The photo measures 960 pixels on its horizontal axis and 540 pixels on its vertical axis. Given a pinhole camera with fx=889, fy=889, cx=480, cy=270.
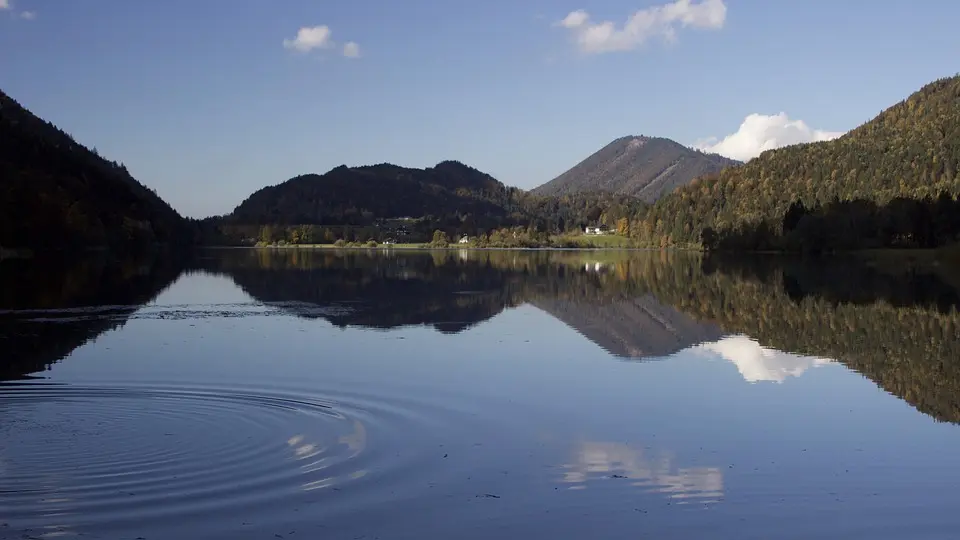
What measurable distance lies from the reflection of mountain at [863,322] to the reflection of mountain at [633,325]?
1.13 metres

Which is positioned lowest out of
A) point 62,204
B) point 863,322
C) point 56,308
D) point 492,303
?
point 863,322

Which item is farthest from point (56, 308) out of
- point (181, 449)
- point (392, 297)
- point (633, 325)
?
point (181, 449)

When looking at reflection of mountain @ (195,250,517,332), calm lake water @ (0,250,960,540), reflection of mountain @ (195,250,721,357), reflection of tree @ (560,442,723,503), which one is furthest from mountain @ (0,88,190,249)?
reflection of tree @ (560,442,723,503)

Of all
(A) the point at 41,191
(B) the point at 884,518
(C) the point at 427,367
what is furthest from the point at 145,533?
(A) the point at 41,191

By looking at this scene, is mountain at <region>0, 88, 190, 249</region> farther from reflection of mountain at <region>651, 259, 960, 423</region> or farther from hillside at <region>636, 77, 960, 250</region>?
hillside at <region>636, 77, 960, 250</region>

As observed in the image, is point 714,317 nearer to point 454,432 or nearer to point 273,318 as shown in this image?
point 273,318

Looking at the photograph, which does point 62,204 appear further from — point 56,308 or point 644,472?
point 644,472

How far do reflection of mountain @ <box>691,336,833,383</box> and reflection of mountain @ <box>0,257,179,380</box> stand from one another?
15.7m

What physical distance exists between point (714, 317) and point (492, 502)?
2477cm

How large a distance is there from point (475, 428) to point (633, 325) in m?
17.8

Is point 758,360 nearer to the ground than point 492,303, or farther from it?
nearer to the ground

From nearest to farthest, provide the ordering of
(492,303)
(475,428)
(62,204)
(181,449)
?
(181,449)
(475,428)
(492,303)
(62,204)

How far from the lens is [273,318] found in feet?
104

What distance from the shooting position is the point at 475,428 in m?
14.1
